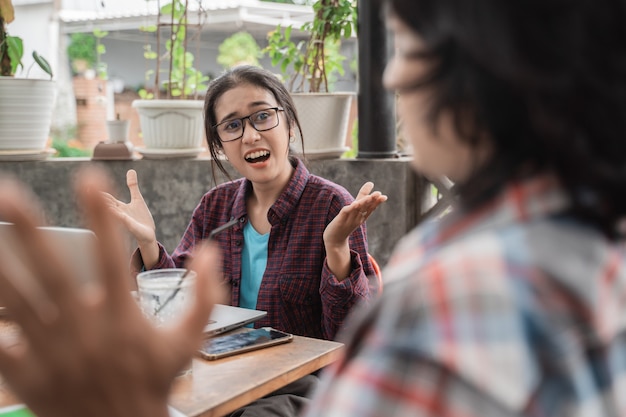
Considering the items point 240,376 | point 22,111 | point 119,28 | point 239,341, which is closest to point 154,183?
point 22,111

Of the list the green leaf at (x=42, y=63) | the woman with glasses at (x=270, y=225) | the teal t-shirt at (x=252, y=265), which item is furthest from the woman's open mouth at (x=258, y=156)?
the green leaf at (x=42, y=63)

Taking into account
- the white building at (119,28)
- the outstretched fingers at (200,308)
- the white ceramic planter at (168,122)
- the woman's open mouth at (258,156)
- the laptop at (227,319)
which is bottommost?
the laptop at (227,319)

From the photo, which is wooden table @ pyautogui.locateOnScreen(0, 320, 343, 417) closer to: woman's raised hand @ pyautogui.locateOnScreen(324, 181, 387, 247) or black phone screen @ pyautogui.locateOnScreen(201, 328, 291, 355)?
black phone screen @ pyautogui.locateOnScreen(201, 328, 291, 355)

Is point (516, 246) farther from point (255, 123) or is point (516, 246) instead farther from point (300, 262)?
point (255, 123)

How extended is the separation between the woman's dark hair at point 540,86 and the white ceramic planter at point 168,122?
10.4ft

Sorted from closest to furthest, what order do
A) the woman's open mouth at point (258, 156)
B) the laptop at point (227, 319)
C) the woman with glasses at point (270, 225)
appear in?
the laptop at point (227, 319), the woman with glasses at point (270, 225), the woman's open mouth at point (258, 156)

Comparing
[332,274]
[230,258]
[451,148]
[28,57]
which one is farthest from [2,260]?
[28,57]

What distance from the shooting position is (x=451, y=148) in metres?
0.55

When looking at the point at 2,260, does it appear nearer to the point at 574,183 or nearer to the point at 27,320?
the point at 27,320

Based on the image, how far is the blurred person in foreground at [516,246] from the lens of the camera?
0.47m

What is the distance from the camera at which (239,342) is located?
1.44 metres

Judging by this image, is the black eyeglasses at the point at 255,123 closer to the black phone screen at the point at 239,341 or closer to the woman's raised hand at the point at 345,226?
the woman's raised hand at the point at 345,226

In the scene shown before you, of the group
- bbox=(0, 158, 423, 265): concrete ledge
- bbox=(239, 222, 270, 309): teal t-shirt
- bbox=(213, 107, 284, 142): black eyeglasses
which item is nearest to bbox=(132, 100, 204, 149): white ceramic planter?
bbox=(0, 158, 423, 265): concrete ledge

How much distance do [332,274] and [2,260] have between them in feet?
4.17
